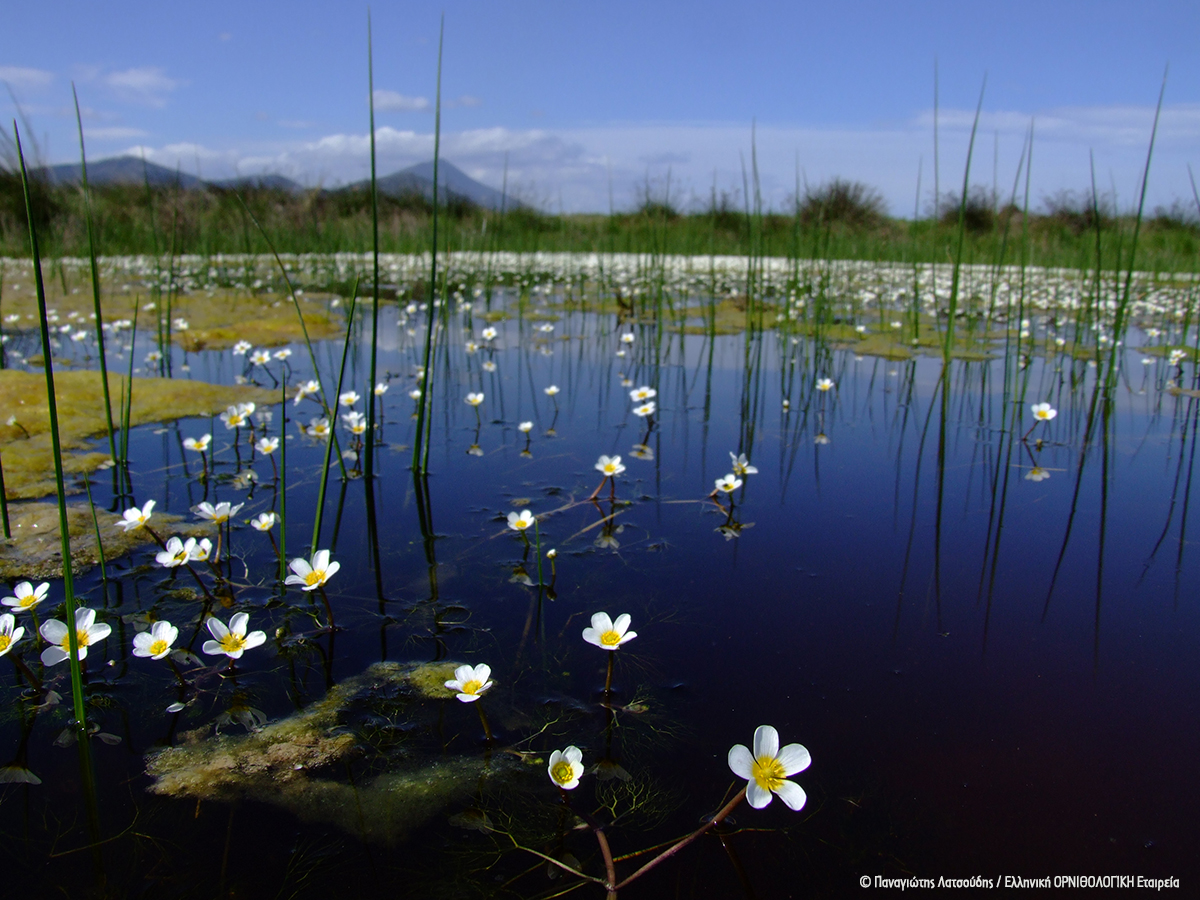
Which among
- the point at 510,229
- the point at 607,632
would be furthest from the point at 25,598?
the point at 510,229

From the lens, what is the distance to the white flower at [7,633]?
1.18m

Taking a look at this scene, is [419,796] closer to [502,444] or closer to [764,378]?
[502,444]

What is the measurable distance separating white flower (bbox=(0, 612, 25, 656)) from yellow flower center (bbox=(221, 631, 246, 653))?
29cm

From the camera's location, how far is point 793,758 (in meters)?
0.93

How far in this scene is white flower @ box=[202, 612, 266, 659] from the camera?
1242mm

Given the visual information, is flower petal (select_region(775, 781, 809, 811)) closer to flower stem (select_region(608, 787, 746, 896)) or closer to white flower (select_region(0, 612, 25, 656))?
flower stem (select_region(608, 787, 746, 896))

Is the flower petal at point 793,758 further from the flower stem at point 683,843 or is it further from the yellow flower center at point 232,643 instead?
the yellow flower center at point 232,643

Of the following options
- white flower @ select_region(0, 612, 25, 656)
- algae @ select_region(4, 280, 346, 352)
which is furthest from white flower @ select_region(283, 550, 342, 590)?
algae @ select_region(4, 280, 346, 352)

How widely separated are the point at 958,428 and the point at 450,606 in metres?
2.08

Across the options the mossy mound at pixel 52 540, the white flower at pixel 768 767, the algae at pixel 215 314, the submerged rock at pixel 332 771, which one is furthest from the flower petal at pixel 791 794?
the algae at pixel 215 314

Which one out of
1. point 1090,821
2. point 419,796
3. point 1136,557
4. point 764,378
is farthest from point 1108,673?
point 764,378

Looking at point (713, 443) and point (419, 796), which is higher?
point (713, 443)

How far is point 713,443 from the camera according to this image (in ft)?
8.68

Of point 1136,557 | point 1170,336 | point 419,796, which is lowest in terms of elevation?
point 419,796
